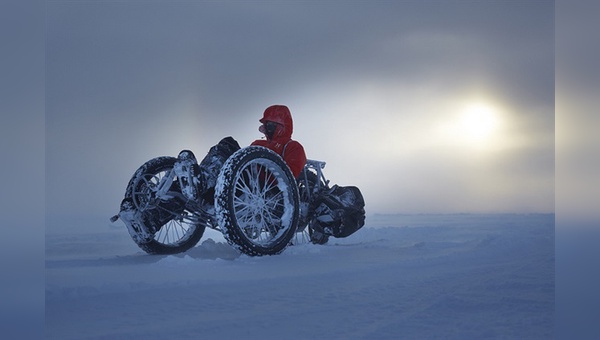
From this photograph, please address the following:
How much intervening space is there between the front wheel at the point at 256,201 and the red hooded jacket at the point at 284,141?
0.39 metres

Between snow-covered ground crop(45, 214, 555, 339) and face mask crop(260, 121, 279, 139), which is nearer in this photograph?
snow-covered ground crop(45, 214, 555, 339)

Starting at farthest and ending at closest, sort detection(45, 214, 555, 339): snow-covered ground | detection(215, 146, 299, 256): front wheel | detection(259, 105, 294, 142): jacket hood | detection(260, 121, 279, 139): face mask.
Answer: detection(260, 121, 279, 139): face mask → detection(259, 105, 294, 142): jacket hood → detection(215, 146, 299, 256): front wheel → detection(45, 214, 555, 339): snow-covered ground

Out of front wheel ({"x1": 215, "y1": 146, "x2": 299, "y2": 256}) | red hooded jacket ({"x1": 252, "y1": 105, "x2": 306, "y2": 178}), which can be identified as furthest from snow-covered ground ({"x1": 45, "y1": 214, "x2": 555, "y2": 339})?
red hooded jacket ({"x1": 252, "y1": 105, "x2": 306, "y2": 178})

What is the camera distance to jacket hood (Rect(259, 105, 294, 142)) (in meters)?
5.96

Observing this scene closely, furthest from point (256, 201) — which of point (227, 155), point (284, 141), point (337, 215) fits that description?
point (337, 215)

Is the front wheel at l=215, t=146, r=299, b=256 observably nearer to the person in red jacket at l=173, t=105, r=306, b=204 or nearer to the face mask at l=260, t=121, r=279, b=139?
the person in red jacket at l=173, t=105, r=306, b=204

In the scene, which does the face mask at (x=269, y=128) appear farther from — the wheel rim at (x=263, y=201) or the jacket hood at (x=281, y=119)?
the wheel rim at (x=263, y=201)

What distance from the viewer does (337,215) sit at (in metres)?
5.96

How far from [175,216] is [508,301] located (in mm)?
2746

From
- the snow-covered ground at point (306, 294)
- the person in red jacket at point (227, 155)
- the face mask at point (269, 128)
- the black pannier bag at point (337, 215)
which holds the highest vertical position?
the face mask at point (269, 128)

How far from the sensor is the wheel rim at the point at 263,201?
5.16 m

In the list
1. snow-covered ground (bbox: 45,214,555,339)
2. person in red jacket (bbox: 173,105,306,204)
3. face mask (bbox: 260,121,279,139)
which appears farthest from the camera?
face mask (bbox: 260,121,279,139)

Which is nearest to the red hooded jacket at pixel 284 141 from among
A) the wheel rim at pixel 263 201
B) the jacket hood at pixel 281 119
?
the jacket hood at pixel 281 119

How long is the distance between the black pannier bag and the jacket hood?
2.11 ft
